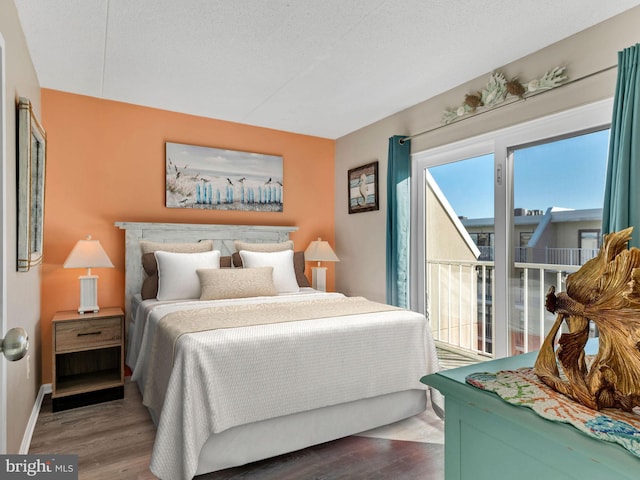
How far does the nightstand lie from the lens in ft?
8.99

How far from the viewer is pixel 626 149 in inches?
79.6

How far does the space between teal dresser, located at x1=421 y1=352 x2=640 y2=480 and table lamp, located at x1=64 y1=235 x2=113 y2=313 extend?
114 inches

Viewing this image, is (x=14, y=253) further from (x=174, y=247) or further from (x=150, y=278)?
(x=174, y=247)

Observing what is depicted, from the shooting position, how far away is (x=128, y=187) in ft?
11.7

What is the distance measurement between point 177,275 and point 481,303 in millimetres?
2842

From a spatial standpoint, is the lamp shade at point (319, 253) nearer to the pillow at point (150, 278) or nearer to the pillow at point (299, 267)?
the pillow at point (299, 267)

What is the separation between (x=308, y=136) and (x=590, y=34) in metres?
2.90

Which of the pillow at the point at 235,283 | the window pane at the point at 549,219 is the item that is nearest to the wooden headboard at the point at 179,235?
the pillow at the point at 235,283

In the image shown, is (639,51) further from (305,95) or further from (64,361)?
(64,361)

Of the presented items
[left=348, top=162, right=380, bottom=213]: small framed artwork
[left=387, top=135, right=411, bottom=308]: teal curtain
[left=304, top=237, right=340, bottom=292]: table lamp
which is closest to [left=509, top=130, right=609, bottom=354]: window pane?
[left=387, top=135, right=411, bottom=308]: teal curtain

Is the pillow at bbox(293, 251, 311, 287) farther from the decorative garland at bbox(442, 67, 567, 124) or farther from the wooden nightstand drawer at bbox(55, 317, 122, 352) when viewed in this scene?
the decorative garland at bbox(442, 67, 567, 124)

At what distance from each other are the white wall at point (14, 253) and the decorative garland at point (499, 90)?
290cm

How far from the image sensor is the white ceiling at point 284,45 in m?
2.10

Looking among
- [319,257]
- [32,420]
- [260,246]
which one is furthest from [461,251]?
[32,420]
